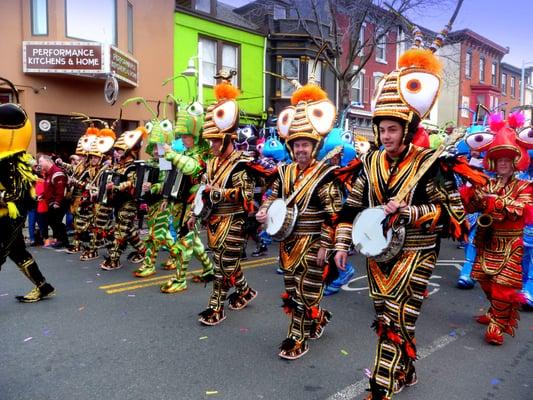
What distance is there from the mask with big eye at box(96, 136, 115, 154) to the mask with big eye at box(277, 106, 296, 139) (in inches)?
184

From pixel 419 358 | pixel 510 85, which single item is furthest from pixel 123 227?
pixel 510 85

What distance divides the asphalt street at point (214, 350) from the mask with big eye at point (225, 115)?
82.7 inches

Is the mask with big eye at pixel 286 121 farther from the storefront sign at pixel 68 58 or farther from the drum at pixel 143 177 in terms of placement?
the storefront sign at pixel 68 58

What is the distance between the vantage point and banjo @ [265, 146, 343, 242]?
4094 mm

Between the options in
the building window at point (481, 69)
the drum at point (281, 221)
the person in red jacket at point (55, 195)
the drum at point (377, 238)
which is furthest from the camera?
the building window at point (481, 69)

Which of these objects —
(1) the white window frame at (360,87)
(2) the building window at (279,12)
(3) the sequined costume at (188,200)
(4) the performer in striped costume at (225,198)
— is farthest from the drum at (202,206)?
(1) the white window frame at (360,87)

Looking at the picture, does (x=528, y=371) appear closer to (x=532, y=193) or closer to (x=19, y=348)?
(x=532, y=193)

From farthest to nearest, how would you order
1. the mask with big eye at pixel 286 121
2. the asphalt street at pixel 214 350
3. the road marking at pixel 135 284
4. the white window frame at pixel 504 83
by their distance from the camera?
1. the white window frame at pixel 504 83
2. the road marking at pixel 135 284
3. the mask with big eye at pixel 286 121
4. the asphalt street at pixel 214 350

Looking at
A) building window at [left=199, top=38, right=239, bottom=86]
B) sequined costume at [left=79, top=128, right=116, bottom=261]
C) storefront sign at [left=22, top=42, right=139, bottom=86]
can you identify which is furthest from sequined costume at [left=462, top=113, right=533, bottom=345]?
building window at [left=199, top=38, right=239, bottom=86]

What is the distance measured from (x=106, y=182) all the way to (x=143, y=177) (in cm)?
98

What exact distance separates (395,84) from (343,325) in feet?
9.29

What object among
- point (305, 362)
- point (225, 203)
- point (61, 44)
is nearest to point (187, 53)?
point (61, 44)

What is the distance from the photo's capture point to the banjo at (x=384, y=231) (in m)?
3.21

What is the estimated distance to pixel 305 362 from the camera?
4191 mm
